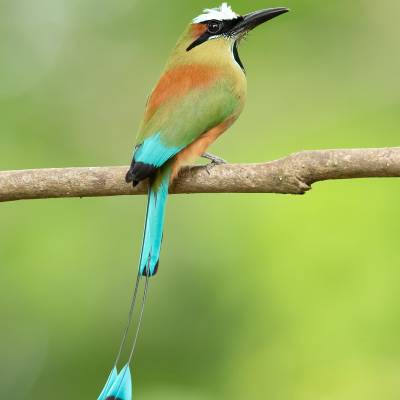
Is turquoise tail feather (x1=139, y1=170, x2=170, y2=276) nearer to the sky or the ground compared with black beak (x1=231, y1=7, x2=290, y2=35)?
nearer to the ground

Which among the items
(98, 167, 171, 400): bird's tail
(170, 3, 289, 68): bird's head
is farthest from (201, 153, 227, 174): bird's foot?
(170, 3, 289, 68): bird's head

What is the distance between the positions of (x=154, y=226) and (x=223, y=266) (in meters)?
0.90

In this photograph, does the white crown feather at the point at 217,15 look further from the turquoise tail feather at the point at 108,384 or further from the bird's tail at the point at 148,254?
the turquoise tail feather at the point at 108,384

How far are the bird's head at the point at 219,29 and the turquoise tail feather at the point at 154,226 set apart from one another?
0.63m

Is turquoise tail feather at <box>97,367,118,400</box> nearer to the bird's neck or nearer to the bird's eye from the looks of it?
the bird's neck

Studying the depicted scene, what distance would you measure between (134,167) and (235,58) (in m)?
0.80

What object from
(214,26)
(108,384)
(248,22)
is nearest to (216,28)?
(214,26)

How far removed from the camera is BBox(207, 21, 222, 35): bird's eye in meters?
3.48

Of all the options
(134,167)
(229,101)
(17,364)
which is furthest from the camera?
(17,364)

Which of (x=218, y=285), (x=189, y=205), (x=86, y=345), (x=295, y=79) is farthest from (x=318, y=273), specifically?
(x=295, y=79)

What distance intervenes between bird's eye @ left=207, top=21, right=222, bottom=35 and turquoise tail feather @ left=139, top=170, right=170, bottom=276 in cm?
71

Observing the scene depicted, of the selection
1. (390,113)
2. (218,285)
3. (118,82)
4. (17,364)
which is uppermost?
(118,82)

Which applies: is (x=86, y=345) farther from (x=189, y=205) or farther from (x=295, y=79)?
(x=295, y=79)

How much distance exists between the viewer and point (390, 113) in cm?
378
